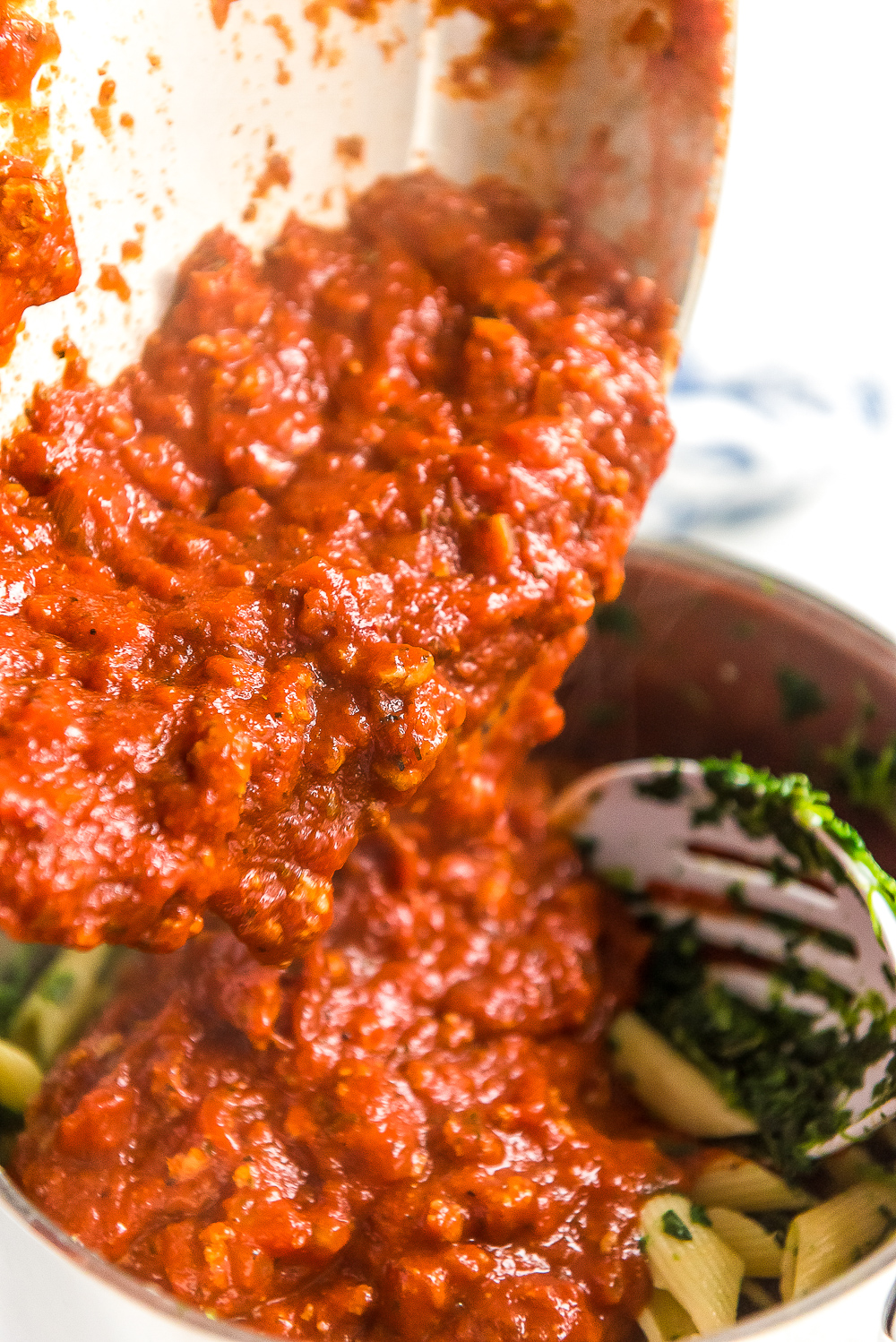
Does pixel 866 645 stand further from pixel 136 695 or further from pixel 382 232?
pixel 136 695

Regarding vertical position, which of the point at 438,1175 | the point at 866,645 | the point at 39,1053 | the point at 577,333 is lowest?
the point at 39,1053

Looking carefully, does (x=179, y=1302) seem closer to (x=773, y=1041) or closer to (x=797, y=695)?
(x=773, y=1041)

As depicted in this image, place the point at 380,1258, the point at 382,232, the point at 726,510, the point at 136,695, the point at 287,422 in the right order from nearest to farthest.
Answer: the point at 136,695
the point at 380,1258
the point at 287,422
the point at 382,232
the point at 726,510

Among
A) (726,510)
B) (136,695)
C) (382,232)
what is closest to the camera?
(136,695)

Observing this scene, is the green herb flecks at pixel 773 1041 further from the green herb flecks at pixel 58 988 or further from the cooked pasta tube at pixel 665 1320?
the green herb flecks at pixel 58 988

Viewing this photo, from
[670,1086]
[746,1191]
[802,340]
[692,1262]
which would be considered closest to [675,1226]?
[692,1262]

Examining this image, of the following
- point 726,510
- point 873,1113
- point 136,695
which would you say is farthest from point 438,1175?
point 726,510
